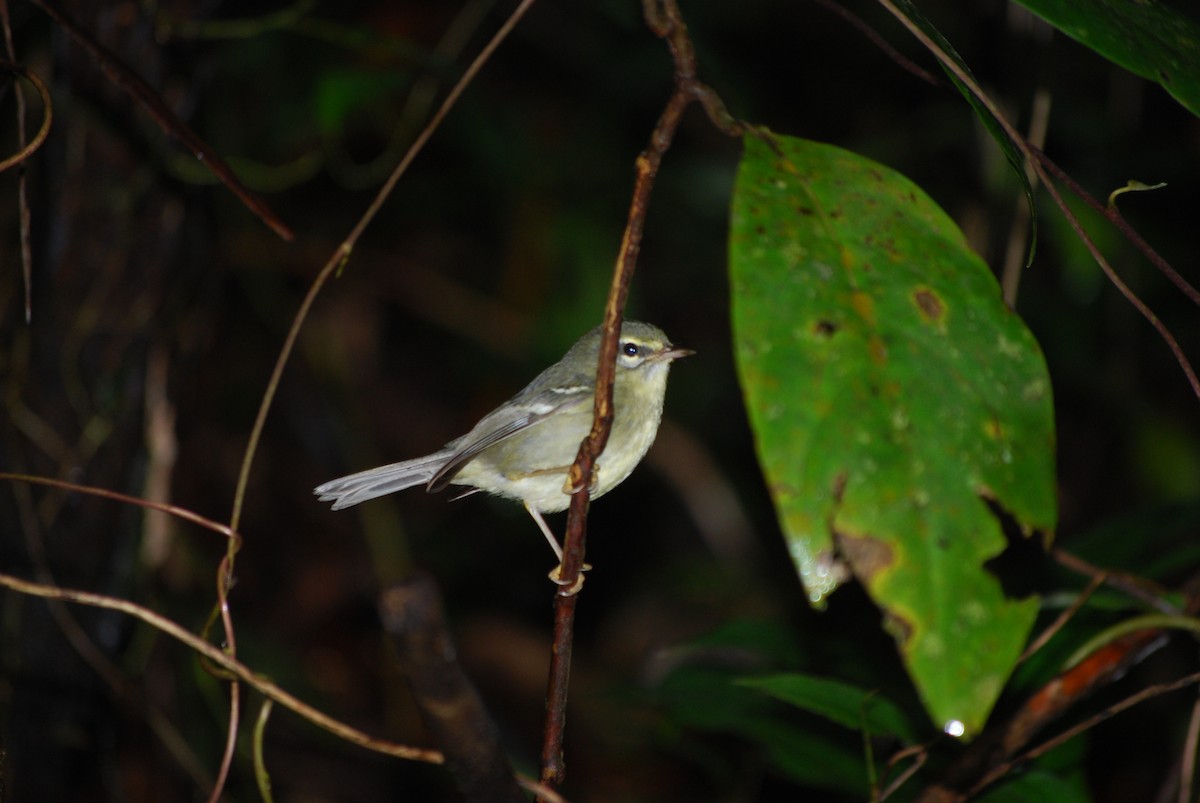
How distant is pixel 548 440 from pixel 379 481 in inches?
22.8

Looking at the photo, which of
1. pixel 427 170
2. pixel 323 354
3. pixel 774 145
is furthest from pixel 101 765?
Result: pixel 427 170

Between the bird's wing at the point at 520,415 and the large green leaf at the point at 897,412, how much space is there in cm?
178

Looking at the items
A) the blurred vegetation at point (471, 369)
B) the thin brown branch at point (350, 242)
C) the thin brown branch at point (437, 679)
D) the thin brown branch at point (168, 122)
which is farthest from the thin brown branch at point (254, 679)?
the blurred vegetation at point (471, 369)

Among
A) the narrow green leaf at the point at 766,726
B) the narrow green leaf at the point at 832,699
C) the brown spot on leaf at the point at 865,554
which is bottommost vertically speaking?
the narrow green leaf at the point at 766,726

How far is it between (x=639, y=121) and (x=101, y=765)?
187 inches

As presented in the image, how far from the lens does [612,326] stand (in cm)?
178

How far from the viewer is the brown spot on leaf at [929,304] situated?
68.2 inches

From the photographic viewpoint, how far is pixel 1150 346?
675 centimetres

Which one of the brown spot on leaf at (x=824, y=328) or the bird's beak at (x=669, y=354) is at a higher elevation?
the brown spot on leaf at (x=824, y=328)

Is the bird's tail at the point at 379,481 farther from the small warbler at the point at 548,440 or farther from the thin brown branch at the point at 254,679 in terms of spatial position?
the thin brown branch at the point at 254,679

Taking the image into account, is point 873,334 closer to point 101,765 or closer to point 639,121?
point 101,765

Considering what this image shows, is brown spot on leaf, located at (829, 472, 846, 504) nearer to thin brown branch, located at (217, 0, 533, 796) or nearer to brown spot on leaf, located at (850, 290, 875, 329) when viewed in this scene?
brown spot on leaf, located at (850, 290, 875, 329)

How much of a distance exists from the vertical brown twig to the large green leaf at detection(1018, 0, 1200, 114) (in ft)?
1.83

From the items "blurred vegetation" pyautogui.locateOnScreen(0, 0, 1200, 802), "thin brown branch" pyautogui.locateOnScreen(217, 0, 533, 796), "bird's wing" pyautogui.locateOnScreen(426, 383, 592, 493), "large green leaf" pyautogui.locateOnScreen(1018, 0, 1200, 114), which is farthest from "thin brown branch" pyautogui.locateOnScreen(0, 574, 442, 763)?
"large green leaf" pyautogui.locateOnScreen(1018, 0, 1200, 114)
